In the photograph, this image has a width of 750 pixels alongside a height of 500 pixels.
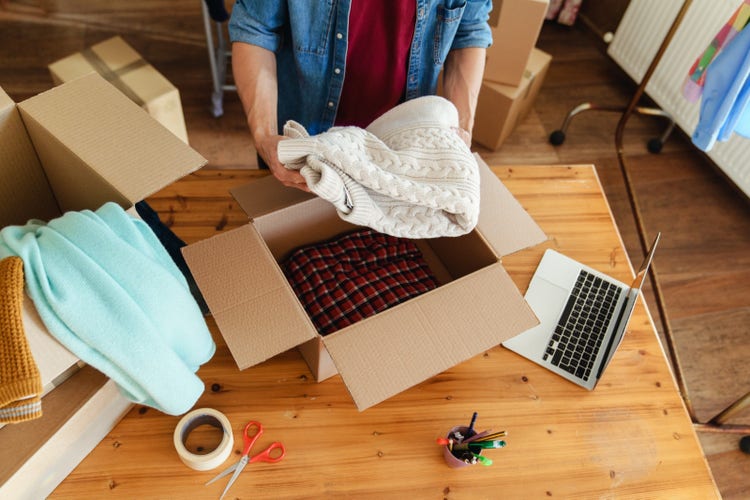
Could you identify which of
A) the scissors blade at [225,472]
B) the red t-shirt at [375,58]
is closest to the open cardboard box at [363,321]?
the scissors blade at [225,472]

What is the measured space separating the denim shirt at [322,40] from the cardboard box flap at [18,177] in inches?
17.2

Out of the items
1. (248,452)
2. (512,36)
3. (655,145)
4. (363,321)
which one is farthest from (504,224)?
(655,145)

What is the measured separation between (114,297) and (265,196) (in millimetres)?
431

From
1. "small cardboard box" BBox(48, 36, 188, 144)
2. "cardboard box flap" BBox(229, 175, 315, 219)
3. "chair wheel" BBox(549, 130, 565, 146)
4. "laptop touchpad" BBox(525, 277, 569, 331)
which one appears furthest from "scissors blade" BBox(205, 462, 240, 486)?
"chair wheel" BBox(549, 130, 565, 146)

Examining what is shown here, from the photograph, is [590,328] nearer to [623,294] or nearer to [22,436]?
[623,294]

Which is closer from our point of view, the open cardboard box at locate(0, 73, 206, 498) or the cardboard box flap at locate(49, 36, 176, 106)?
the open cardboard box at locate(0, 73, 206, 498)

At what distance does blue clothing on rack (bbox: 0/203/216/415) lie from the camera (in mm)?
680

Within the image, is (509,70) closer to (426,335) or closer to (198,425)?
(426,335)

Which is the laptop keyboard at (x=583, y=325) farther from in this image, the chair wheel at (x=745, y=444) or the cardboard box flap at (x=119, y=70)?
the cardboard box flap at (x=119, y=70)

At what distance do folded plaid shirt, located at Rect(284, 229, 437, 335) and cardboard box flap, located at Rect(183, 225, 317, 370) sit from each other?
0.20 metres

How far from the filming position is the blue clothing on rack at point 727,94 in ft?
4.84

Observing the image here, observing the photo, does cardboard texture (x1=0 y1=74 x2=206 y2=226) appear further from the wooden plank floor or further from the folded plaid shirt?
the wooden plank floor

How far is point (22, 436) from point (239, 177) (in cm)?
73

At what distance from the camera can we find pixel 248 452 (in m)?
0.98
